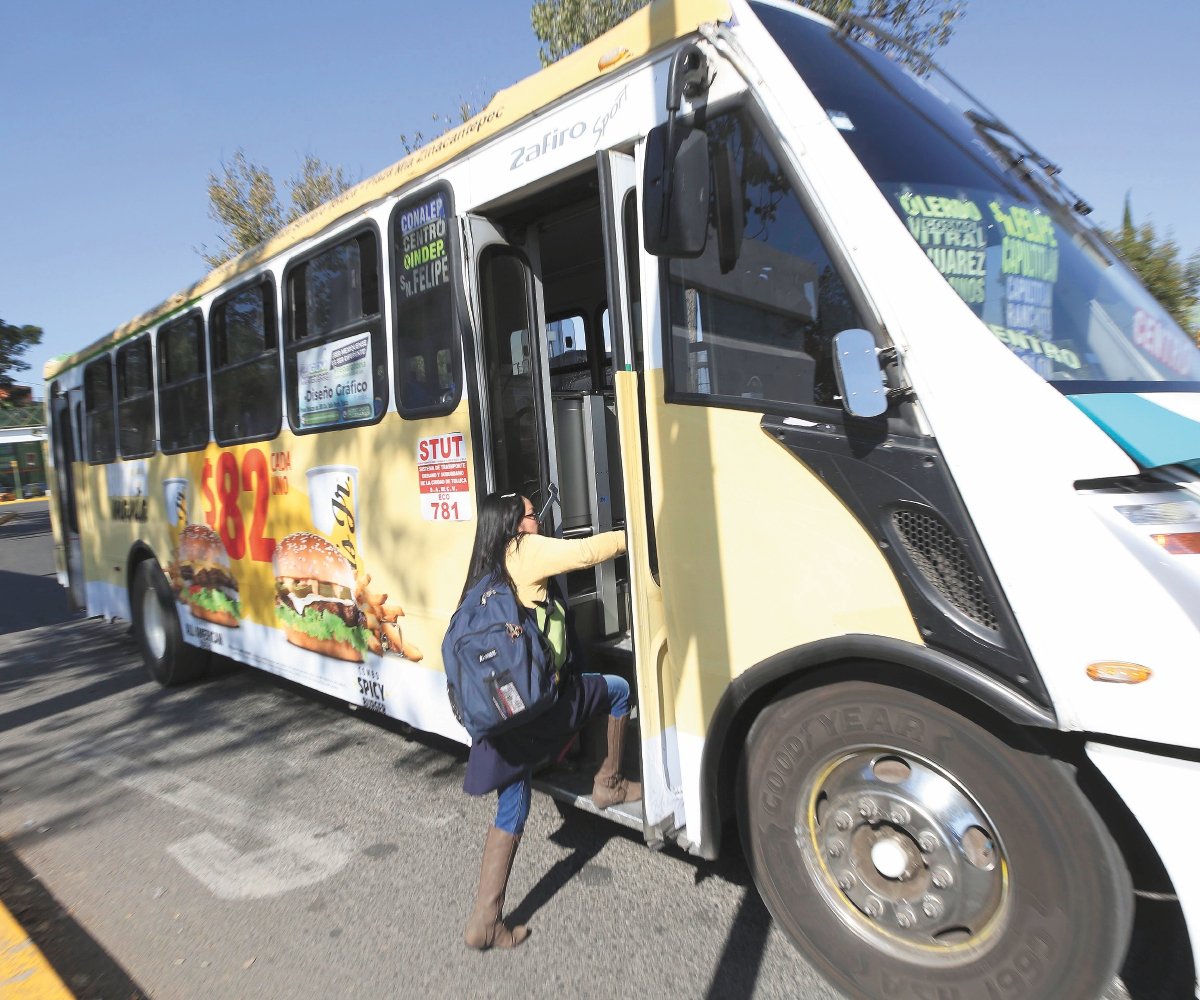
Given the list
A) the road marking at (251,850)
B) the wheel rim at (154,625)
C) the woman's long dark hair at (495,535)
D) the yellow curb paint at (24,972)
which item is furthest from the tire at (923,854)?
the wheel rim at (154,625)

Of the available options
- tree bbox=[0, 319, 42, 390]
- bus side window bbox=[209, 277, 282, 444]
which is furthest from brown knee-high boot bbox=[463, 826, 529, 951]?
tree bbox=[0, 319, 42, 390]

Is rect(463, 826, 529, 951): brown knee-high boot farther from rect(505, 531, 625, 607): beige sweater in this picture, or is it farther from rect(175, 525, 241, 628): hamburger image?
rect(175, 525, 241, 628): hamburger image

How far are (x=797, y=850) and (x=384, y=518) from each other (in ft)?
8.27

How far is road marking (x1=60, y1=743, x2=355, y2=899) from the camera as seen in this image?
142 inches

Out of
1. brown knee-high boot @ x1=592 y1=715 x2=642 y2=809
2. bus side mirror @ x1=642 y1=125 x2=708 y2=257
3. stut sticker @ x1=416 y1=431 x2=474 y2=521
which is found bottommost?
brown knee-high boot @ x1=592 y1=715 x2=642 y2=809

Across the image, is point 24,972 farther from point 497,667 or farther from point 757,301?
point 757,301

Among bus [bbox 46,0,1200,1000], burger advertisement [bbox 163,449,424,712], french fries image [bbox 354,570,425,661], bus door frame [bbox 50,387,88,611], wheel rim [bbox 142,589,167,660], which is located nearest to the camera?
bus [bbox 46,0,1200,1000]

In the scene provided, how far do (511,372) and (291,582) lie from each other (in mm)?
2165

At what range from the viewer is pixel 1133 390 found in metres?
2.28

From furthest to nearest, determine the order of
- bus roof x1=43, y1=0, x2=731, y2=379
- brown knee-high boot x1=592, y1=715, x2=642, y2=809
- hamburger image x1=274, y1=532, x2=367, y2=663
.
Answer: hamburger image x1=274, y1=532, x2=367, y2=663 < brown knee-high boot x1=592, y1=715, x2=642, y2=809 < bus roof x1=43, y1=0, x2=731, y2=379

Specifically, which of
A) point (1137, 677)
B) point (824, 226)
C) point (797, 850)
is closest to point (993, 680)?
point (1137, 677)

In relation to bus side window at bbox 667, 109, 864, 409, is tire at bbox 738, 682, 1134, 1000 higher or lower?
lower

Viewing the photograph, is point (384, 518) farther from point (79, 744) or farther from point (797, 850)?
point (79, 744)

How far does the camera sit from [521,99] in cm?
337
